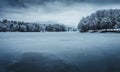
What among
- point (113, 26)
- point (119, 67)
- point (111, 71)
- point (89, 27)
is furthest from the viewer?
point (89, 27)

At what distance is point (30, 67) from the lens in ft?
43.6

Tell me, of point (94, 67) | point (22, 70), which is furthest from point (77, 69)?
point (22, 70)

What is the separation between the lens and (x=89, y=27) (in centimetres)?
19562

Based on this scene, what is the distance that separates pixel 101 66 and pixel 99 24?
180756mm

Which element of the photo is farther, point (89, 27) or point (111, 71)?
point (89, 27)

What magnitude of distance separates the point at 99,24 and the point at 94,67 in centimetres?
18119

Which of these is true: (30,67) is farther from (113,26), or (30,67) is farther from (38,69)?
(113,26)

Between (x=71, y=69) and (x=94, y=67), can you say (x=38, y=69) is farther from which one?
(x=94, y=67)

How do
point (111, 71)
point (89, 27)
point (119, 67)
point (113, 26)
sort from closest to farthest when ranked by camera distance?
1. point (111, 71)
2. point (119, 67)
3. point (113, 26)
4. point (89, 27)

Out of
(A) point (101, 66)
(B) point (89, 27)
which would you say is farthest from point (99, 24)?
(A) point (101, 66)

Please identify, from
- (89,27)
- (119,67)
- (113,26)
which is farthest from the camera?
(89,27)

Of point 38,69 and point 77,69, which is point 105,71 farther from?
point 38,69

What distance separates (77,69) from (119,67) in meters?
3.80

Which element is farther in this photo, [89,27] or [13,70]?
[89,27]
